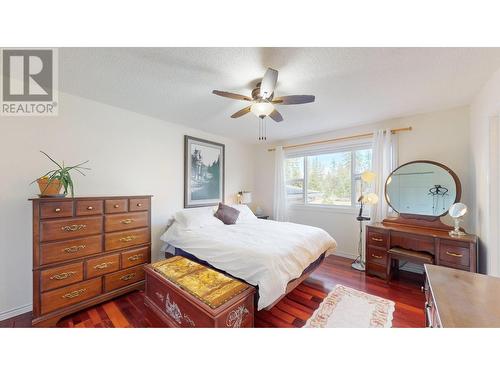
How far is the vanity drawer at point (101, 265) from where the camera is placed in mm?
1843

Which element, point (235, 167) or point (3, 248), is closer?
point (3, 248)

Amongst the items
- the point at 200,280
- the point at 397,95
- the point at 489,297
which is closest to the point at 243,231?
the point at 200,280

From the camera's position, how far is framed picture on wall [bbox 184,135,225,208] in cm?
324

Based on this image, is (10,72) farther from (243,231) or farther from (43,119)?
(243,231)

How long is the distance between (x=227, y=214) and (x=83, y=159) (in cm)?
204

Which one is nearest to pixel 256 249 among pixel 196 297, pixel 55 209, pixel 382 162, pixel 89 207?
pixel 196 297

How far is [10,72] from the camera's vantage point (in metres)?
1.62

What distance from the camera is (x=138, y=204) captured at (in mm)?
2211

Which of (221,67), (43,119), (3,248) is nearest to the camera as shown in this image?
(221,67)

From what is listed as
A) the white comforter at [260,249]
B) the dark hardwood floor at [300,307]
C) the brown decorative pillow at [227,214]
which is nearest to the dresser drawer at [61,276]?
the dark hardwood floor at [300,307]

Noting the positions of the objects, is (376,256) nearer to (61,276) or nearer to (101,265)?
(101,265)

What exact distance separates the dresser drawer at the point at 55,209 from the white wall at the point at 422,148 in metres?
3.65
